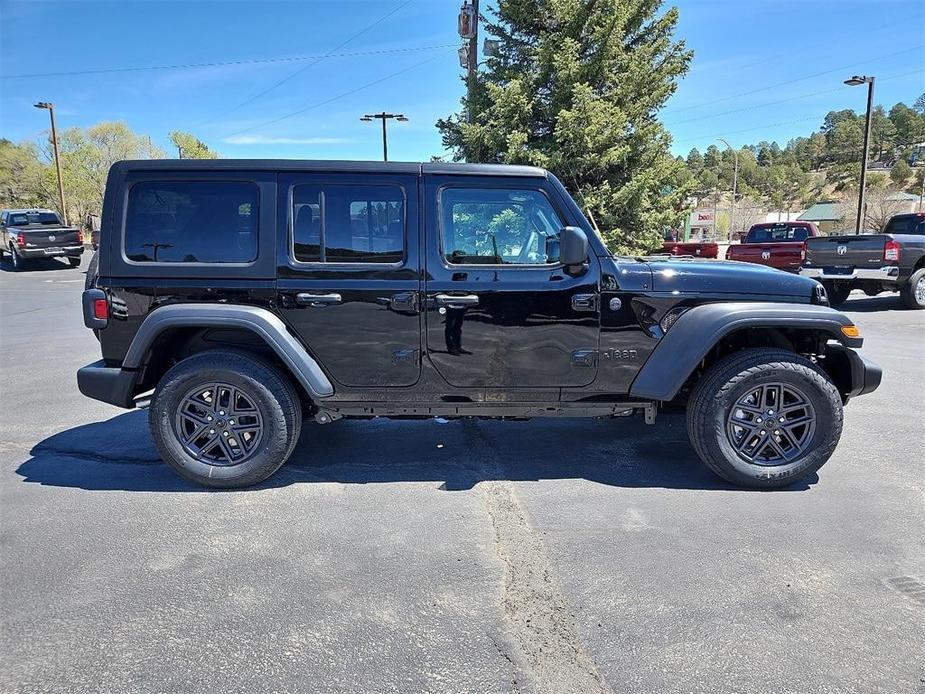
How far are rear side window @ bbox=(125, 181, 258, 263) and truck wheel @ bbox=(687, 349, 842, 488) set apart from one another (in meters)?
2.95

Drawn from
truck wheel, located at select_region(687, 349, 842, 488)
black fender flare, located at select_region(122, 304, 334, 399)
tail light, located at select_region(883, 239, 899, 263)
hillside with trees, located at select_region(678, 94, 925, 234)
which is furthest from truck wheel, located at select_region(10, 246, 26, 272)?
hillside with trees, located at select_region(678, 94, 925, 234)

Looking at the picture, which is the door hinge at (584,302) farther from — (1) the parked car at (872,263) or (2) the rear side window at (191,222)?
(1) the parked car at (872,263)

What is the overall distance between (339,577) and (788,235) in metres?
16.8

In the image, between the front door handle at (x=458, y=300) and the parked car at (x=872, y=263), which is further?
the parked car at (x=872, y=263)

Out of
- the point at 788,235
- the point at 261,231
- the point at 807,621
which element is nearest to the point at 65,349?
the point at 261,231

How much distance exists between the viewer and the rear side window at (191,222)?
12.1 feet

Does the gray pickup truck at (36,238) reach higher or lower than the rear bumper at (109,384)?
higher

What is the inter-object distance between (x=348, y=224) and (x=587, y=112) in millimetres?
9711

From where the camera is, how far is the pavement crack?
Answer: 2.19 metres

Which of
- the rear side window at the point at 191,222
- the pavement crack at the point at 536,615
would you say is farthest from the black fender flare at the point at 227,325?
the pavement crack at the point at 536,615

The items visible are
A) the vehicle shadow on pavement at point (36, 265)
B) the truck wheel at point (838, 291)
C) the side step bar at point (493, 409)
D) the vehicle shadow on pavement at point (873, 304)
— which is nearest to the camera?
the side step bar at point (493, 409)

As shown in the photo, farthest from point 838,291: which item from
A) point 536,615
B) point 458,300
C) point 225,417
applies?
point 225,417

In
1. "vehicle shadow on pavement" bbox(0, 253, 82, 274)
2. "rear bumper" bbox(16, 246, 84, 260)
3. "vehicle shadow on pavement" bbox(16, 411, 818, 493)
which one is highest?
"rear bumper" bbox(16, 246, 84, 260)

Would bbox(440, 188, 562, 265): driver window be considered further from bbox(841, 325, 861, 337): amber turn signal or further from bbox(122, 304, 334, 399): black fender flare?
bbox(841, 325, 861, 337): amber turn signal
